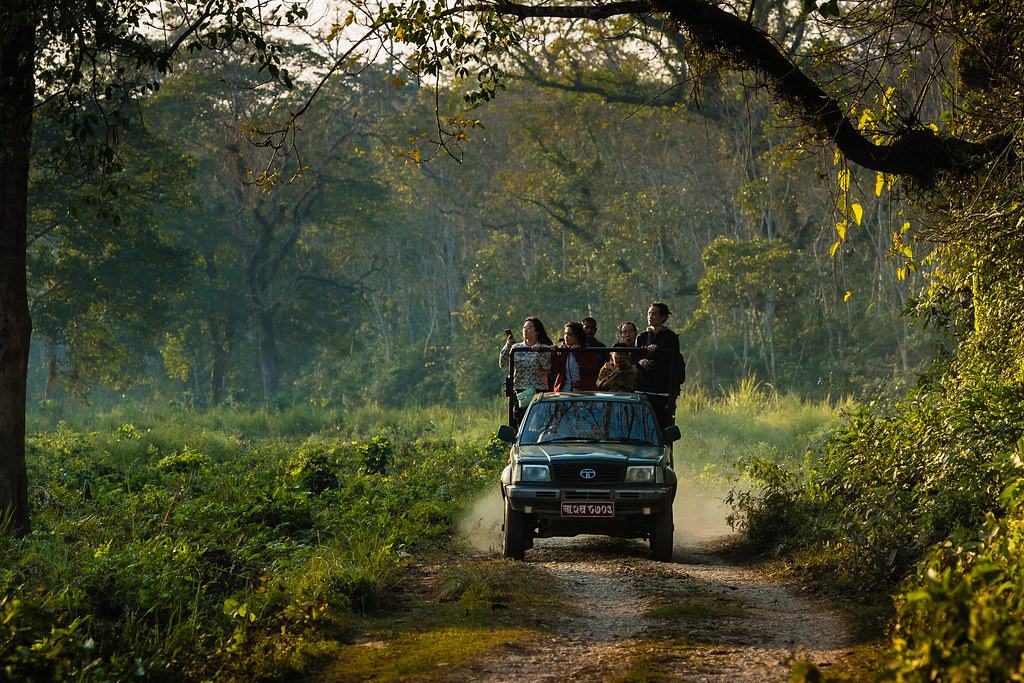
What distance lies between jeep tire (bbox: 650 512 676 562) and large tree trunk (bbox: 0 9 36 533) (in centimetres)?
626

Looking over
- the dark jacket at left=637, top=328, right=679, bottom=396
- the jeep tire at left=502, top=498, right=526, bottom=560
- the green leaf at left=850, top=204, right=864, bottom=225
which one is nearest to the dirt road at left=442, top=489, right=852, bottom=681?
the jeep tire at left=502, top=498, right=526, bottom=560

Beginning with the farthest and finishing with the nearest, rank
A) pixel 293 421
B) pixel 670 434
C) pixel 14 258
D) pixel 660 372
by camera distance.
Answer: pixel 293 421 → pixel 660 372 → pixel 670 434 → pixel 14 258

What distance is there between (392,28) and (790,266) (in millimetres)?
32623

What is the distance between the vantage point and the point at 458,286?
68.6 metres

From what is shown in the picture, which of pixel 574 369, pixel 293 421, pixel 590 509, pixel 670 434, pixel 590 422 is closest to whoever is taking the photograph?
pixel 590 509

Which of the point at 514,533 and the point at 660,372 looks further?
the point at 660,372

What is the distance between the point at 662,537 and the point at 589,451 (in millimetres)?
1082

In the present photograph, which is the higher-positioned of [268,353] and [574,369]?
[574,369]

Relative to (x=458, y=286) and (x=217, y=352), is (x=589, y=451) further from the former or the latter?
(x=458, y=286)

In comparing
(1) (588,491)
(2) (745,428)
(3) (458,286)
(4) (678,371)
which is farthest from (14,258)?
(3) (458,286)

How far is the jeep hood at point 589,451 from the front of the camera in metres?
13.1

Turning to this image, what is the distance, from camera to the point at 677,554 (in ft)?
47.1

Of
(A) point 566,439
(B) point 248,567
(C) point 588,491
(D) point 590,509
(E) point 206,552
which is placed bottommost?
(B) point 248,567

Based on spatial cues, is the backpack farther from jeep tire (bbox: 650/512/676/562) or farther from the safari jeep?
jeep tire (bbox: 650/512/676/562)
